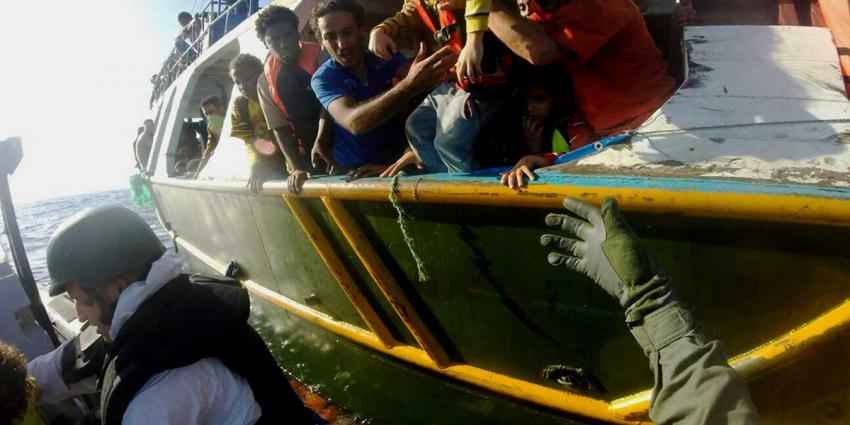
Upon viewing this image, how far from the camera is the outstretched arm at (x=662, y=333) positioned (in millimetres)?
998

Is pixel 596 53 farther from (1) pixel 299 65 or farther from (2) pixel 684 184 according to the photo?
(1) pixel 299 65

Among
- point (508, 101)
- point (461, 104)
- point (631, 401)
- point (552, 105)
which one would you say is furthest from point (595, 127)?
point (631, 401)

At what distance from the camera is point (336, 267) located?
295cm

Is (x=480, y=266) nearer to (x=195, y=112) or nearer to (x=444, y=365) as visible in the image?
(x=444, y=365)

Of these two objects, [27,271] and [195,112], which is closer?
[27,271]

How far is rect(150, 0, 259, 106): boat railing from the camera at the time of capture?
6109mm

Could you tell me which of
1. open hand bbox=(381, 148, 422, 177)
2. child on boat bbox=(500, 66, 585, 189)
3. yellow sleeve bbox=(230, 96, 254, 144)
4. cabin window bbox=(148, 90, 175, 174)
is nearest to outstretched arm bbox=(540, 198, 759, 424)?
child on boat bbox=(500, 66, 585, 189)

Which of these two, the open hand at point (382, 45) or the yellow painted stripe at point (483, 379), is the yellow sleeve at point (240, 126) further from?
the open hand at point (382, 45)

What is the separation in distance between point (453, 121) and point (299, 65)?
1698 millimetres

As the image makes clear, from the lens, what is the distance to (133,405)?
55.2 inches

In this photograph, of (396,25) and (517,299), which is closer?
(517,299)

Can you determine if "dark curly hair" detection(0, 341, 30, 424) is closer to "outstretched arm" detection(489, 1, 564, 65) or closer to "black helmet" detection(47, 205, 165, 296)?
"black helmet" detection(47, 205, 165, 296)

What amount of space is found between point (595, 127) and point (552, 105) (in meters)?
0.23

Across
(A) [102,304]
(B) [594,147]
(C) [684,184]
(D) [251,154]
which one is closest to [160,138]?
(D) [251,154]
